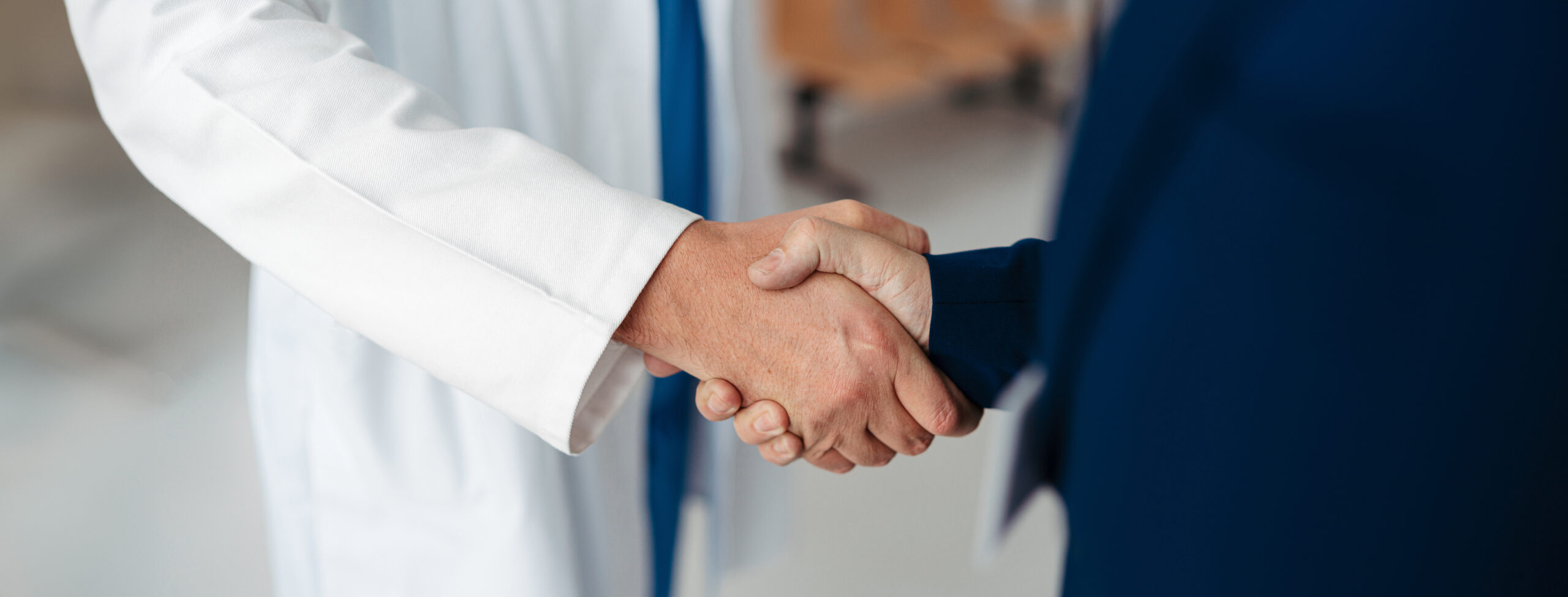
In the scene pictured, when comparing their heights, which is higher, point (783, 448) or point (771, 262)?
point (771, 262)

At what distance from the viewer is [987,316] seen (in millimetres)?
733

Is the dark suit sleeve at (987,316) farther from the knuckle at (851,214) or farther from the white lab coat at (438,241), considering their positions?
the white lab coat at (438,241)

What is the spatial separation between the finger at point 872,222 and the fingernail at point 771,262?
107 millimetres

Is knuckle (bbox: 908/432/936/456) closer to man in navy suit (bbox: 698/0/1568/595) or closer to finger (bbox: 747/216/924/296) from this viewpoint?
finger (bbox: 747/216/924/296)

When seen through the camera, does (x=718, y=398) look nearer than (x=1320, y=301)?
No

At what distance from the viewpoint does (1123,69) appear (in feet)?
1.30

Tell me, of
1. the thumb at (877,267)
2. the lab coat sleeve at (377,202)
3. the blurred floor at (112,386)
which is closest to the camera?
the lab coat sleeve at (377,202)

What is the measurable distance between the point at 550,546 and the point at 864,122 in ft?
7.68

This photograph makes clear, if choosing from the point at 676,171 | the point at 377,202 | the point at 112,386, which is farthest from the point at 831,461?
the point at 112,386

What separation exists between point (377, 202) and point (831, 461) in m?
0.42

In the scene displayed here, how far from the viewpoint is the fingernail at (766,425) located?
750mm

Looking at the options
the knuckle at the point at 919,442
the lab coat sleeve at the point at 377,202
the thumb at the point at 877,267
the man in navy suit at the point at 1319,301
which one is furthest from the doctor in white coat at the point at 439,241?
the man in navy suit at the point at 1319,301

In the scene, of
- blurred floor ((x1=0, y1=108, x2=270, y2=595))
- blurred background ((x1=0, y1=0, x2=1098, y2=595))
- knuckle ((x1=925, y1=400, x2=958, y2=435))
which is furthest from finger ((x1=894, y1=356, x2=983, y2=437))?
blurred floor ((x1=0, y1=108, x2=270, y2=595))

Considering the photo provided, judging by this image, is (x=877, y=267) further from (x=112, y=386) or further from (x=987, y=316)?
(x=112, y=386)
